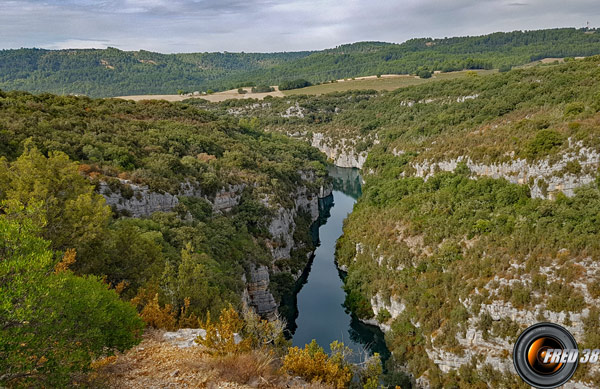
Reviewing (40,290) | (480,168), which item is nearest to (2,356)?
(40,290)

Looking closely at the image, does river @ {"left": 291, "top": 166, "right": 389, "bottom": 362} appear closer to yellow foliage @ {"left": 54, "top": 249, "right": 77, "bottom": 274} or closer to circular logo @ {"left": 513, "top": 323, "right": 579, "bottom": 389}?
circular logo @ {"left": 513, "top": 323, "right": 579, "bottom": 389}

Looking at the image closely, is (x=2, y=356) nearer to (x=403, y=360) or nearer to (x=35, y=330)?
(x=35, y=330)

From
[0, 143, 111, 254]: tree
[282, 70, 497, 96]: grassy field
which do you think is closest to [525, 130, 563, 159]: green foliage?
[0, 143, 111, 254]: tree

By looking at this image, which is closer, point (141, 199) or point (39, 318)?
point (39, 318)

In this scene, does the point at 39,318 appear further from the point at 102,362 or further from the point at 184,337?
the point at 184,337

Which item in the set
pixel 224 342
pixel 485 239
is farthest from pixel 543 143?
pixel 224 342

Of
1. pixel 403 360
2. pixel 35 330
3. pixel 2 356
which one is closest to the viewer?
pixel 2 356

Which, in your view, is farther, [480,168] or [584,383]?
[480,168]

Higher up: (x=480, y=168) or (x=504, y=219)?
(x=480, y=168)
